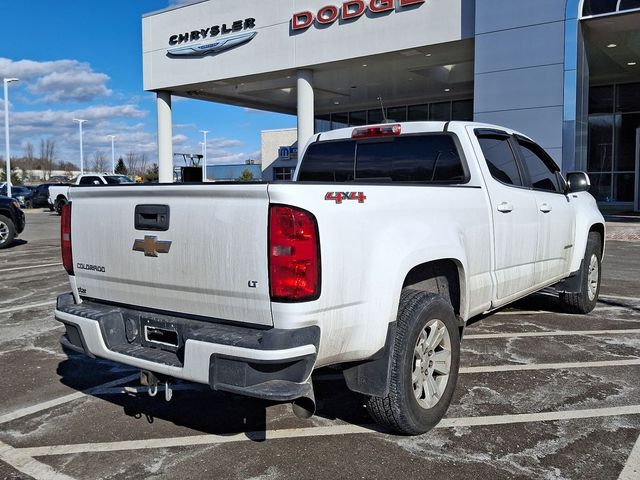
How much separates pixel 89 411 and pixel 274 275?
2.21 metres

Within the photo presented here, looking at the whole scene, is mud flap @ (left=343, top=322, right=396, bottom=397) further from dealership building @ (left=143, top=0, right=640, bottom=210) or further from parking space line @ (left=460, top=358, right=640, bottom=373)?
dealership building @ (left=143, top=0, right=640, bottom=210)

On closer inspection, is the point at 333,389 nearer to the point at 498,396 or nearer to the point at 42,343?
the point at 498,396

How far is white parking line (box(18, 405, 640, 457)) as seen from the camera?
11.8ft

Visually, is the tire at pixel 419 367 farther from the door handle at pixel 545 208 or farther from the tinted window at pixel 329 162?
the door handle at pixel 545 208

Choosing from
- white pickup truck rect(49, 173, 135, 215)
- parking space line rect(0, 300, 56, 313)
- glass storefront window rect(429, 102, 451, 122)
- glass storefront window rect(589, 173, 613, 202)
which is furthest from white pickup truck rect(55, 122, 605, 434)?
glass storefront window rect(429, 102, 451, 122)

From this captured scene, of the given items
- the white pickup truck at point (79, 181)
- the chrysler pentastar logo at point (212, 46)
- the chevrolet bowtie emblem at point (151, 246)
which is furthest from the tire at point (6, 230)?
the chevrolet bowtie emblem at point (151, 246)

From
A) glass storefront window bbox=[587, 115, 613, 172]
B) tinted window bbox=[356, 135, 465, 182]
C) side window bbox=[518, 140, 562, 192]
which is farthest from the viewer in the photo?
glass storefront window bbox=[587, 115, 613, 172]

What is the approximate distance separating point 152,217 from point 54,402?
1.96 m

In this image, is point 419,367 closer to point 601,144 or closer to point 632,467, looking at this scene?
point 632,467

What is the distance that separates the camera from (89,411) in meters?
4.19

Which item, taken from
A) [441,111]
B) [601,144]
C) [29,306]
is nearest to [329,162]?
[29,306]

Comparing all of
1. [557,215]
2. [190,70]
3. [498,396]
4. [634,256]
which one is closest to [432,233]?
[498,396]

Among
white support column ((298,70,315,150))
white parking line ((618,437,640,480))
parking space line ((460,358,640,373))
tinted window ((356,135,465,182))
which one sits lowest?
white parking line ((618,437,640,480))

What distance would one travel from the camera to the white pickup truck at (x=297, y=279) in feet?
9.37
